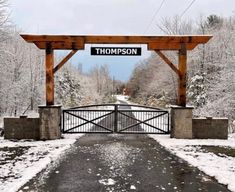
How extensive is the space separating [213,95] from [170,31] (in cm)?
1577

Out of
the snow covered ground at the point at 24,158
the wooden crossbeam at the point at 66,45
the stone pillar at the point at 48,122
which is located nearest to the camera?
the snow covered ground at the point at 24,158

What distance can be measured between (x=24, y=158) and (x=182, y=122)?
6.13 metres

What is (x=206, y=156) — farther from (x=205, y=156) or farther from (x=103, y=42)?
(x=103, y=42)

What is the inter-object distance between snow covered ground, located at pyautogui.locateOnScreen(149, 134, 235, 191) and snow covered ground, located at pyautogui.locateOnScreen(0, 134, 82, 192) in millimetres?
3487

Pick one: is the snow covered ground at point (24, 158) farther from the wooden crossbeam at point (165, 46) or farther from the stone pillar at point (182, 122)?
the wooden crossbeam at point (165, 46)

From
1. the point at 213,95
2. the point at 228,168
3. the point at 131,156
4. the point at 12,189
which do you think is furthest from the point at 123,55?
the point at 213,95

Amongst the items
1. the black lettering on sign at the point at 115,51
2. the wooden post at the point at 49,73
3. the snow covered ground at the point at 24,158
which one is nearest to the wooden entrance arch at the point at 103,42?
the wooden post at the point at 49,73

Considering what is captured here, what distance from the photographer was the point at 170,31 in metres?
34.8

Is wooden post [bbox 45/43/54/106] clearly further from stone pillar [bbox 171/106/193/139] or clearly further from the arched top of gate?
stone pillar [bbox 171/106/193/139]

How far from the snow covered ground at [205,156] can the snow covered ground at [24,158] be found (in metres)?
3.49

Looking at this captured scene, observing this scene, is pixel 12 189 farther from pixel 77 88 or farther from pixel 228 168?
pixel 77 88

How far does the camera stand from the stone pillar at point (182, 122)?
37.7ft

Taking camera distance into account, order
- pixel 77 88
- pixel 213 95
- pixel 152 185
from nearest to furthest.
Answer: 1. pixel 152 185
2. pixel 213 95
3. pixel 77 88

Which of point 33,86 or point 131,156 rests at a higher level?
point 33,86
